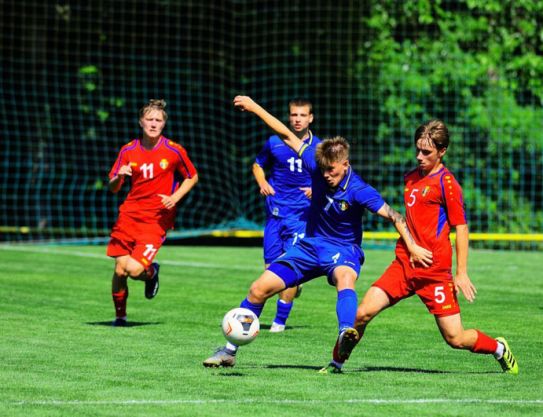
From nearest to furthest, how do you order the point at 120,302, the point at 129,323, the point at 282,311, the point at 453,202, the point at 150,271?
the point at 453,202 < the point at 282,311 < the point at 120,302 < the point at 150,271 < the point at 129,323

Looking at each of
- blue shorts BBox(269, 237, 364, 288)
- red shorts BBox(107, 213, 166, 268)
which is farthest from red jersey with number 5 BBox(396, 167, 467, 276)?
red shorts BBox(107, 213, 166, 268)

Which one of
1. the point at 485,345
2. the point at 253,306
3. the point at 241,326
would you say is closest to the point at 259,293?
the point at 253,306

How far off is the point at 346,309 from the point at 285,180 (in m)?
3.66

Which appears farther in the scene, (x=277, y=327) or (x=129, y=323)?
(x=129, y=323)

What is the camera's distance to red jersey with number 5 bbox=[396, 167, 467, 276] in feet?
29.1

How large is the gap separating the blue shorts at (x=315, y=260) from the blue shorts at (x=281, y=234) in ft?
9.15

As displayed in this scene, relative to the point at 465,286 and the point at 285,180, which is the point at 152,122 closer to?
the point at 285,180

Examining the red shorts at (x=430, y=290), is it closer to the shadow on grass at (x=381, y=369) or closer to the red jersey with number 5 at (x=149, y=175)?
the shadow on grass at (x=381, y=369)

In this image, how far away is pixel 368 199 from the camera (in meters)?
8.95

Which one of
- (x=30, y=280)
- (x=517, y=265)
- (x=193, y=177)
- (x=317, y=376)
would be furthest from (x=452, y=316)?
(x=517, y=265)

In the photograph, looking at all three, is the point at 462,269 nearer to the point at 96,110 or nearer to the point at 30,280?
the point at 30,280

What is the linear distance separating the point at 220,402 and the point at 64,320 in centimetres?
498

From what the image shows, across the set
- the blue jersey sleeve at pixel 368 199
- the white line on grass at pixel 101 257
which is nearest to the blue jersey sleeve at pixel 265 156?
the blue jersey sleeve at pixel 368 199

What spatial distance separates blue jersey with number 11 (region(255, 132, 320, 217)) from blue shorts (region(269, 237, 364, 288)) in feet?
9.69
